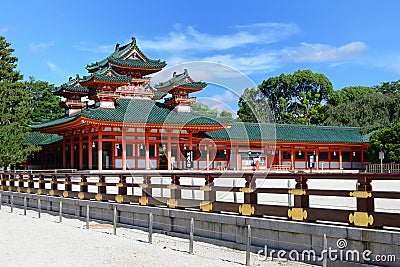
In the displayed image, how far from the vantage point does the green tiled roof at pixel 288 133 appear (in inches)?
1722

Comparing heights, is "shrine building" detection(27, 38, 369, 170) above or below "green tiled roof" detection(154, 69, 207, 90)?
below

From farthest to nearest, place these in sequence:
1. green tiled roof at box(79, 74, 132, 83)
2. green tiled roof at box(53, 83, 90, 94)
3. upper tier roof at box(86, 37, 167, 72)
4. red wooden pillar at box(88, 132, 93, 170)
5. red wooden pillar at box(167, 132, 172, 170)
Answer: green tiled roof at box(53, 83, 90, 94)
upper tier roof at box(86, 37, 167, 72)
red wooden pillar at box(167, 132, 172, 170)
green tiled roof at box(79, 74, 132, 83)
red wooden pillar at box(88, 132, 93, 170)

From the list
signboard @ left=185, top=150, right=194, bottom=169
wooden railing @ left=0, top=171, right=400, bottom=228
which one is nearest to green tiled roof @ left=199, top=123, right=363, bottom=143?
signboard @ left=185, top=150, right=194, bottom=169

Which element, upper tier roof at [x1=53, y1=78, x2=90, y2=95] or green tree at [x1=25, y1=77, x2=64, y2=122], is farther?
green tree at [x1=25, y1=77, x2=64, y2=122]

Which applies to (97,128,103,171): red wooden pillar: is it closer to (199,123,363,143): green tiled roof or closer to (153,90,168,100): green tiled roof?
(153,90,168,100): green tiled roof

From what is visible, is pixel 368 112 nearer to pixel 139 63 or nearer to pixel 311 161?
pixel 311 161

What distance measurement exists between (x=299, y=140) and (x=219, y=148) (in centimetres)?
783

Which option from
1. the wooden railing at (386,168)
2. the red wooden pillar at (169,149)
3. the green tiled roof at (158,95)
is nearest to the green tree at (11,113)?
the red wooden pillar at (169,149)

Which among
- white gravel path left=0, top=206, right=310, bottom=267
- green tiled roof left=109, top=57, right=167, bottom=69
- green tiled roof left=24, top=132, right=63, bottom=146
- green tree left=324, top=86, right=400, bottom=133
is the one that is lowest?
white gravel path left=0, top=206, right=310, bottom=267

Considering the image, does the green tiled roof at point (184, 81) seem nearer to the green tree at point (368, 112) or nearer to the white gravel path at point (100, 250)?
the green tree at point (368, 112)

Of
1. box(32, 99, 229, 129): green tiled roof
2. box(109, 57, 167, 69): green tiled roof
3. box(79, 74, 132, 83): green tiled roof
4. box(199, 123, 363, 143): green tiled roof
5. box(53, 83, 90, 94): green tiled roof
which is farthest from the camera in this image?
box(199, 123, 363, 143): green tiled roof

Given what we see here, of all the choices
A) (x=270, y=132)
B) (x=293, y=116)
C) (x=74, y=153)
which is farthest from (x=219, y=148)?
(x=293, y=116)

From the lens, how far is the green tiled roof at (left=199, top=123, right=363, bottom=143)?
1722 inches

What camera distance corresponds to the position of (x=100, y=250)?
1109 centimetres
